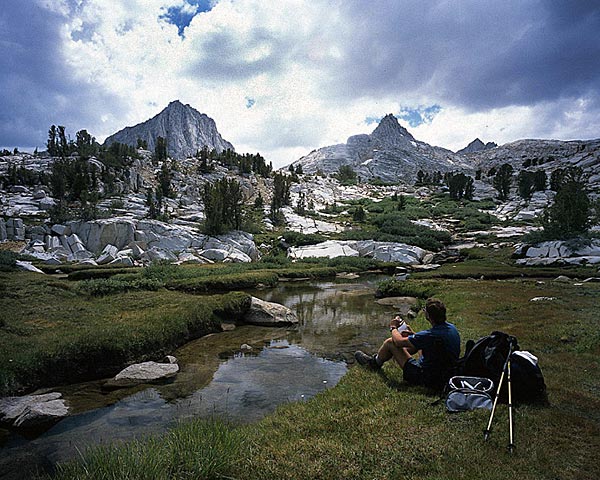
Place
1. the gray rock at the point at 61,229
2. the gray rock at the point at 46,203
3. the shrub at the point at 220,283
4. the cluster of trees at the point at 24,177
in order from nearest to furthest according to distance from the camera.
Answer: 1. the shrub at the point at 220,283
2. the gray rock at the point at 61,229
3. the gray rock at the point at 46,203
4. the cluster of trees at the point at 24,177

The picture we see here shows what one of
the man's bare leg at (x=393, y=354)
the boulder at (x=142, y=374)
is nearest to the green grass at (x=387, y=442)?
the man's bare leg at (x=393, y=354)

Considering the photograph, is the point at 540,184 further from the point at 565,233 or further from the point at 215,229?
the point at 215,229

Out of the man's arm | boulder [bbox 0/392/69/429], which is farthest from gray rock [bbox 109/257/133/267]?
the man's arm

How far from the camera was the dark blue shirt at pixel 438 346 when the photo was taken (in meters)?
8.69

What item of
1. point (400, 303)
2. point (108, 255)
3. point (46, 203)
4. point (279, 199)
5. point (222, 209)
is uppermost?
point (279, 199)

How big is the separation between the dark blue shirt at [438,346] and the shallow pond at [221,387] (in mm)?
3961

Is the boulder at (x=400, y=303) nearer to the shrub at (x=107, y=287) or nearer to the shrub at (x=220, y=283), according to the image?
the shrub at (x=220, y=283)

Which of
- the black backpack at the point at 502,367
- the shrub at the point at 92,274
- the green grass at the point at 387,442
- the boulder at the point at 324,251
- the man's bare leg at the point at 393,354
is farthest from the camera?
the boulder at the point at 324,251

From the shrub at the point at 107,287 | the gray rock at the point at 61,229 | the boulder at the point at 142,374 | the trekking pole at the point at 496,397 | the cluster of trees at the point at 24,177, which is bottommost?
the boulder at the point at 142,374

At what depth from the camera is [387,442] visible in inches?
245

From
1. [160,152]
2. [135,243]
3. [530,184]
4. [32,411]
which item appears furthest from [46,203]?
[530,184]

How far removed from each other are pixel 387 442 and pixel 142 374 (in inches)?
371

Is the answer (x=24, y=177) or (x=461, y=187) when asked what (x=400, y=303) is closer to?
(x=24, y=177)

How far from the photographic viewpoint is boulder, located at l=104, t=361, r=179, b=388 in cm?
1200
